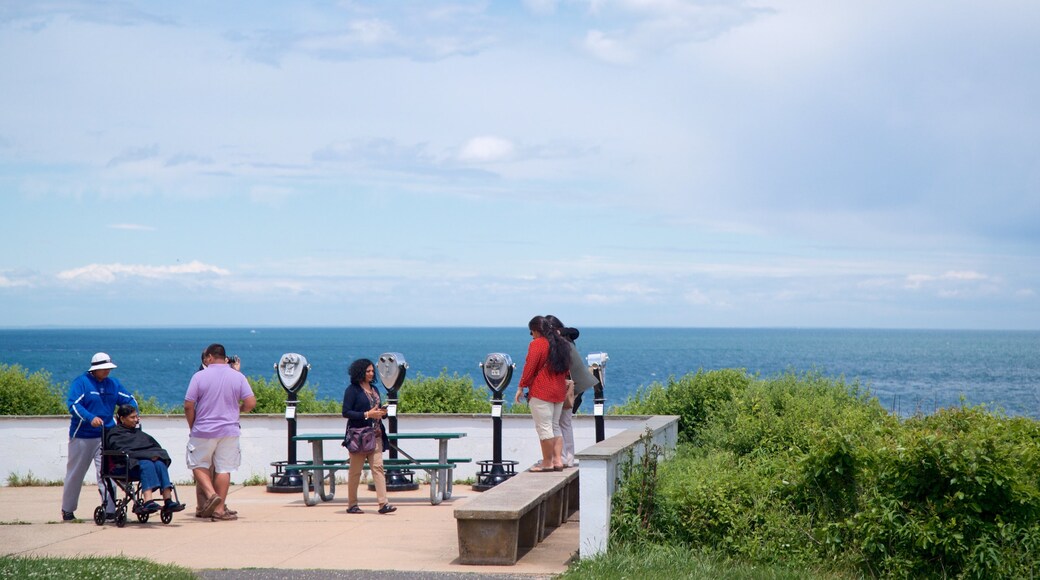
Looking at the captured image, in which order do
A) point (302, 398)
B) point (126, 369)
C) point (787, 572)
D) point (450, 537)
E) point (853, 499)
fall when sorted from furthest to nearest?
point (126, 369) < point (302, 398) < point (450, 537) < point (853, 499) < point (787, 572)

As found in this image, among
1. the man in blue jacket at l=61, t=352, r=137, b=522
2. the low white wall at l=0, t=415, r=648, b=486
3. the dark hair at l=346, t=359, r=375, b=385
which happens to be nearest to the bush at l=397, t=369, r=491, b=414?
the low white wall at l=0, t=415, r=648, b=486

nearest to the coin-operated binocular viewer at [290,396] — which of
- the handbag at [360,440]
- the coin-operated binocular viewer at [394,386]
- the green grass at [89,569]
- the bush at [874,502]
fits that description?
the coin-operated binocular viewer at [394,386]

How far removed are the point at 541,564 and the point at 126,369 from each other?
362 feet

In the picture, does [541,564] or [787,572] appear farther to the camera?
[541,564]

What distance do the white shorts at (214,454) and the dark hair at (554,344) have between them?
3.57m

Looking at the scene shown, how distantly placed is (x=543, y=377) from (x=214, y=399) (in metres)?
3.57

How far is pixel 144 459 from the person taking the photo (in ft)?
40.1

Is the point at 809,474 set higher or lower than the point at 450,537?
higher

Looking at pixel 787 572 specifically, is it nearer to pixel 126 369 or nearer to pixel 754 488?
pixel 754 488

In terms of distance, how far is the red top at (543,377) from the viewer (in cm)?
1235

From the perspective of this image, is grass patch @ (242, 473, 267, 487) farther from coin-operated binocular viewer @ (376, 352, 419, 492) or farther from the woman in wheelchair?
the woman in wheelchair

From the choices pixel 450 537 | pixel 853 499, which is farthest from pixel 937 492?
pixel 450 537

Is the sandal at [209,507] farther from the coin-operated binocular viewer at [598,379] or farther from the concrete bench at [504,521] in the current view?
the coin-operated binocular viewer at [598,379]

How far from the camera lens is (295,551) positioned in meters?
10.4
